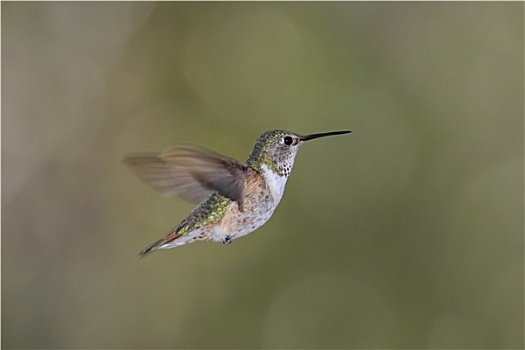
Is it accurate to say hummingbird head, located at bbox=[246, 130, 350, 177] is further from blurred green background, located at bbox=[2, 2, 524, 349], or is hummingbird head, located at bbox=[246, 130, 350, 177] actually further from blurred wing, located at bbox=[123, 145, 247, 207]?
blurred green background, located at bbox=[2, 2, 524, 349]

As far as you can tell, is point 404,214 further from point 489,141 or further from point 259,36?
point 259,36

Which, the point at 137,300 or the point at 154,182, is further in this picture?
the point at 137,300

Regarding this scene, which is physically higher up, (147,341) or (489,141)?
(489,141)

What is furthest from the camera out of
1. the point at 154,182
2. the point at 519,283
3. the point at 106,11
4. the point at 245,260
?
the point at 519,283

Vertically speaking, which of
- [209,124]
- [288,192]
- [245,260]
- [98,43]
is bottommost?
[245,260]

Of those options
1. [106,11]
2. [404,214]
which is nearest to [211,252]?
[404,214]

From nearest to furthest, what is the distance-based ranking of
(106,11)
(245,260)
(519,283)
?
(106,11)
(245,260)
(519,283)

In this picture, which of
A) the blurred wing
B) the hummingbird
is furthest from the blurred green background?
Answer: the blurred wing
